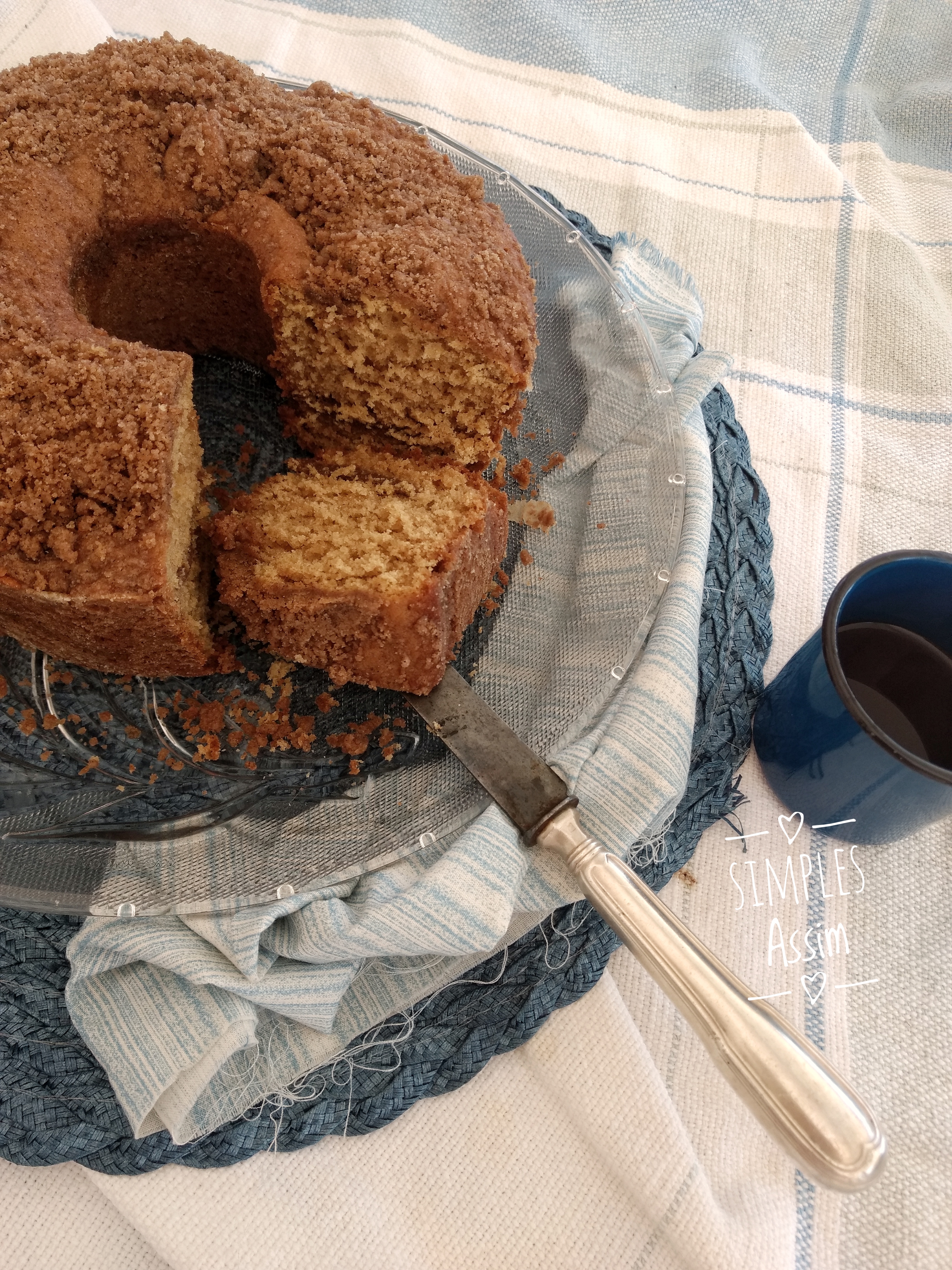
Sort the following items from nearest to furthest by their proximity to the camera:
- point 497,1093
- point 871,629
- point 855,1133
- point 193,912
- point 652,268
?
point 855,1133 < point 193,912 < point 497,1093 < point 871,629 < point 652,268

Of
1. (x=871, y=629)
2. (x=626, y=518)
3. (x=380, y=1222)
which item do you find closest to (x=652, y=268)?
(x=626, y=518)

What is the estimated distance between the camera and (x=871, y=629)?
1.83m

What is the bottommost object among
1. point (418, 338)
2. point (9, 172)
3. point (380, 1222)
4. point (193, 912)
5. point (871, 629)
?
point (380, 1222)

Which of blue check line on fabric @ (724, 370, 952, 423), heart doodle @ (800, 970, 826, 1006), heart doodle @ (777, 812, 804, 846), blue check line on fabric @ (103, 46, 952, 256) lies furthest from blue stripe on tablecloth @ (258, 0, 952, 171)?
heart doodle @ (800, 970, 826, 1006)

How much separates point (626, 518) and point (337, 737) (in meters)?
0.81

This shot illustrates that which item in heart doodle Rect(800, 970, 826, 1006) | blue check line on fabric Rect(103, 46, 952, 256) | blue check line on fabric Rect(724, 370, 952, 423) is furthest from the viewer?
blue check line on fabric Rect(103, 46, 952, 256)

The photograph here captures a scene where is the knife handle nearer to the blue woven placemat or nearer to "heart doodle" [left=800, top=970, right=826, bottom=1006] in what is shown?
the blue woven placemat

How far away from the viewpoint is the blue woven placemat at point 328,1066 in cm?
160

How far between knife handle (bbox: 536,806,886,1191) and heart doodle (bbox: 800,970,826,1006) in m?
0.54

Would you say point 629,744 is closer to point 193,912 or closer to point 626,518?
point 626,518

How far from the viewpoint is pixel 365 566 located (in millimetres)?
1836

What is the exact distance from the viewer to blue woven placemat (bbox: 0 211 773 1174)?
5.24 ft

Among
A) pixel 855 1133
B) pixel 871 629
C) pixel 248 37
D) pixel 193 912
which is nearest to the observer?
pixel 855 1133

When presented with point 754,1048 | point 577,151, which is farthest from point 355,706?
point 577,151
